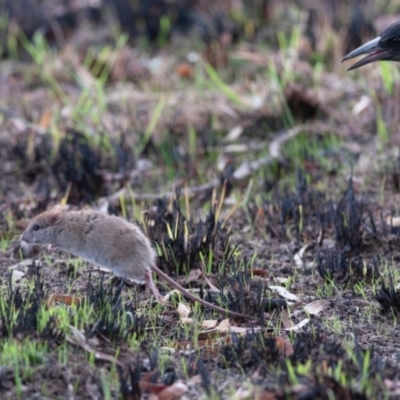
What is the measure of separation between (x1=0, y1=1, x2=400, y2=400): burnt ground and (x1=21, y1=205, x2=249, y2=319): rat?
0.15 metres

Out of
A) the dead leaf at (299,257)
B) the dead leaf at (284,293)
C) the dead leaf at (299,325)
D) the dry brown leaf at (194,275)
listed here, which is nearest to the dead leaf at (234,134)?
the dead leaf at (299,257)

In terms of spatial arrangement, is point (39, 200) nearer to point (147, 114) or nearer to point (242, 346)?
point (147, 114)

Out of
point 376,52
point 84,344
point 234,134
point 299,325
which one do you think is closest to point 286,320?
point 299,325

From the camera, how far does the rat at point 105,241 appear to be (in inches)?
177

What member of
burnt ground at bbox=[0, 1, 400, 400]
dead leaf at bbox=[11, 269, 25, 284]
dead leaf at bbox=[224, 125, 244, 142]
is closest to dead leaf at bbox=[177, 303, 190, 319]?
burnt ground at bbox=[0, 1, 400, 400]

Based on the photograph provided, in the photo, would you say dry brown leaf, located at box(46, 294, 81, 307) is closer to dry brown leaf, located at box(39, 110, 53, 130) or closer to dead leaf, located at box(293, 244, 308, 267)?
dead leaf, located at box(293, 244, 308, 267)

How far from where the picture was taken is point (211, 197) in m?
6.27

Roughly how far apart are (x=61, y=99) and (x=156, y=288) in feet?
13.6

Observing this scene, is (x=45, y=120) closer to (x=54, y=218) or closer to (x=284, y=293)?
(x=54, y=218)

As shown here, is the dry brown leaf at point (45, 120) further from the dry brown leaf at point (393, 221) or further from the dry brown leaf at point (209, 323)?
the dry brown leaf at point (209, 323)

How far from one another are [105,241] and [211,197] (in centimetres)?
184

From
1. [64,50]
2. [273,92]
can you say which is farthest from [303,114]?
[64,50]

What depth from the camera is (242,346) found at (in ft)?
12.7

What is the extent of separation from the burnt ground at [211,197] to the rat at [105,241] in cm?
15
